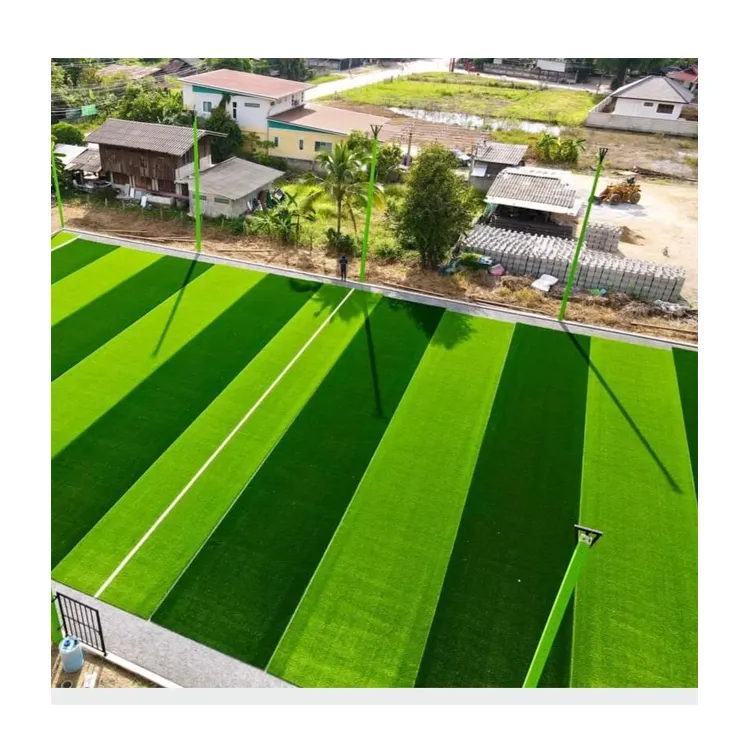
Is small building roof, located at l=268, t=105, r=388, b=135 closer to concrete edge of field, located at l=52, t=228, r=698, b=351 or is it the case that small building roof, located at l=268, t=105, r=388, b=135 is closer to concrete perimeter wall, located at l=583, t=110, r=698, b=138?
concrete edge of field, located at l=52, t=228, r=698, b=351

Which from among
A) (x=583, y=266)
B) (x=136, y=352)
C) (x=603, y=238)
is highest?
(x=603, y=238)

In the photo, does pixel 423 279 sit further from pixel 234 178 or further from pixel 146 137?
pixel 146 137

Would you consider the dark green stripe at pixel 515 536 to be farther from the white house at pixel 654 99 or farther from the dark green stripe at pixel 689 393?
the white house at pixel 654 99

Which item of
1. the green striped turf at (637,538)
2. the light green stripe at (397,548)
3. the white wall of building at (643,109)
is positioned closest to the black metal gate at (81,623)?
the light green stripe at (397,548)

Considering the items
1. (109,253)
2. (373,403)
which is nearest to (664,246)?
(373,403)

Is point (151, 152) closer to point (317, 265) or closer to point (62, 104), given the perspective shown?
point (317, 265)

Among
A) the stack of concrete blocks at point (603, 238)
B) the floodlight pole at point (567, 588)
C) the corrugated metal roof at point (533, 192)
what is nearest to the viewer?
the floodlight pole at point (567, 588)

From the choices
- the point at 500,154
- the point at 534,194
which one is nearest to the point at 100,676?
the point at 534,194
